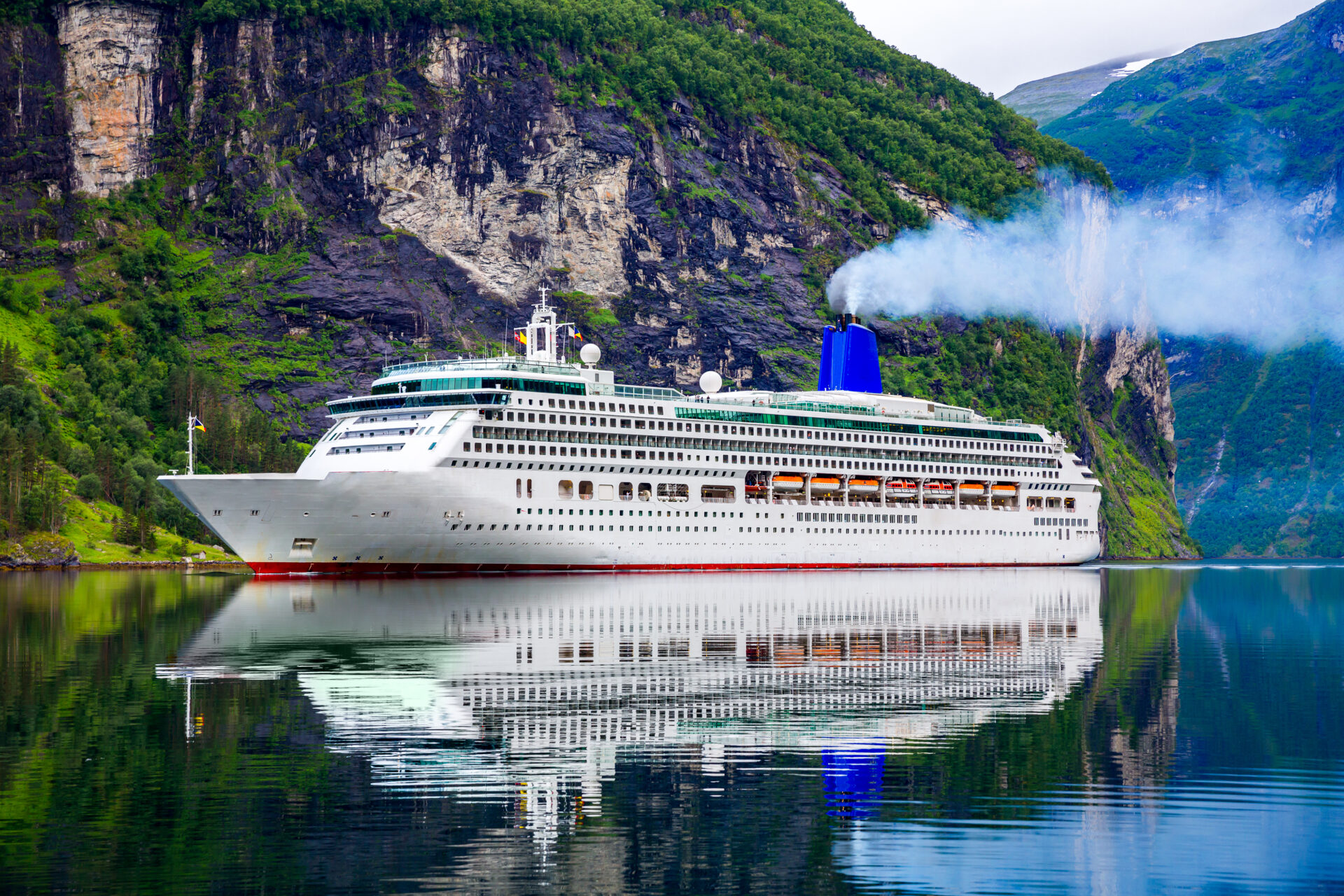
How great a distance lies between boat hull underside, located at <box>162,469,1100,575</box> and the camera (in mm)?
89312

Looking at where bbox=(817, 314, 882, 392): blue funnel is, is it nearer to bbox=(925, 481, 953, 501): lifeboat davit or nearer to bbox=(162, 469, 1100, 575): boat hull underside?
bbox=(925, 481, 953, 501): lifeboat davit

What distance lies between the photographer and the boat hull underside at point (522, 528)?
89.3 metres

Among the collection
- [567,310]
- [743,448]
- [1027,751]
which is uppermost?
[567,310]

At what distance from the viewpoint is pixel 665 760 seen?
26797mm

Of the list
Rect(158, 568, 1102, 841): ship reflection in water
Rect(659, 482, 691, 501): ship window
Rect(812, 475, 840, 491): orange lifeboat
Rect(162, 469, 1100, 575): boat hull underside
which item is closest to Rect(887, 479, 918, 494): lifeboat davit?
Rect(162, 469, 1100, 575): boat hull underside

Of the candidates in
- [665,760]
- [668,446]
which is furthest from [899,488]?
[665,760]

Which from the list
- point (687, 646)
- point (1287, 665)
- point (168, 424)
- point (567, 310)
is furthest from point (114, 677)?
point (567, 310)

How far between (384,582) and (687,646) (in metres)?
44.9

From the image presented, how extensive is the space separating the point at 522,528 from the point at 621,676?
60179 mm

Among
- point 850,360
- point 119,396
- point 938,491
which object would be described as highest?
point 119,396

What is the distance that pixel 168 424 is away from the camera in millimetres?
175500

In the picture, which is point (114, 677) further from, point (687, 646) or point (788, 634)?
point (788, 634)

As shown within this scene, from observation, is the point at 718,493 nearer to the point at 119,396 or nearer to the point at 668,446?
the point at 668,446

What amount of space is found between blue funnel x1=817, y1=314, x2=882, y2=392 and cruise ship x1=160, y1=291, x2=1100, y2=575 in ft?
0.62
